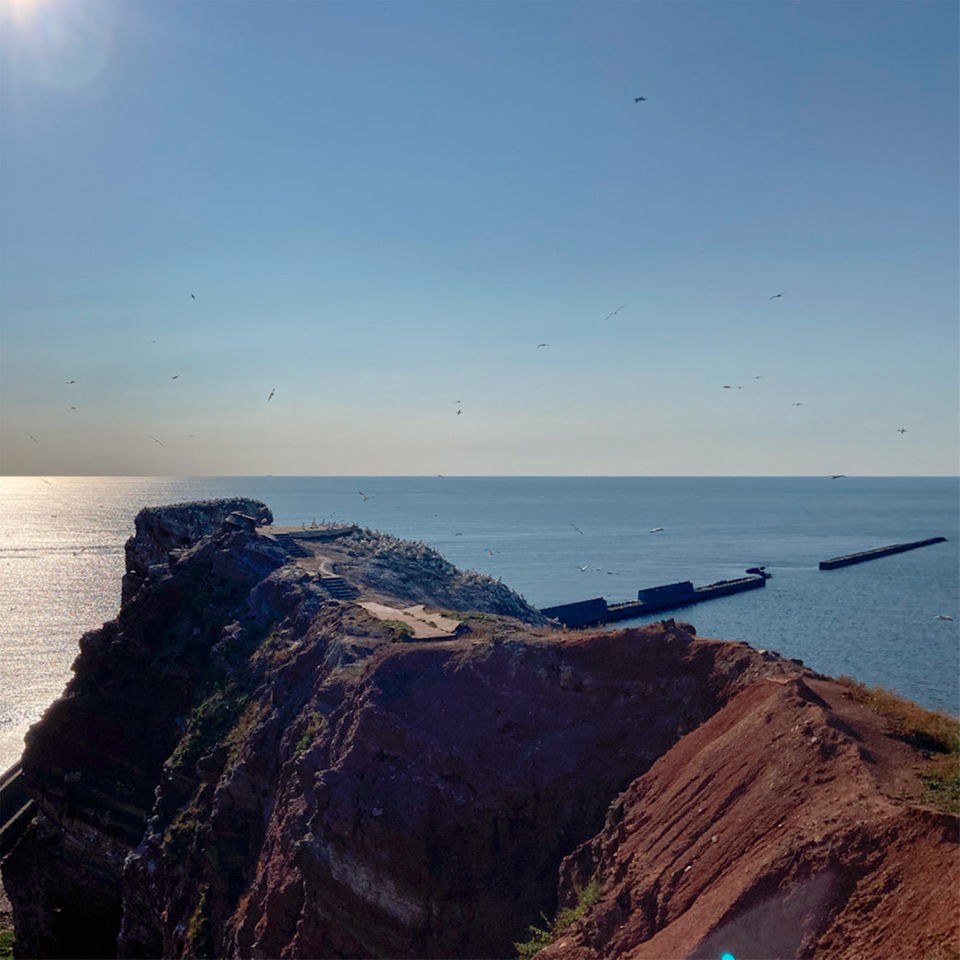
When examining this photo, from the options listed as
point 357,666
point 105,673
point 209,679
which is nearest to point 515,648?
point 357,666

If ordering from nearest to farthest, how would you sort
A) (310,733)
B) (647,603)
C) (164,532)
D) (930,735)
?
(930,735)
(310,733)
(164,532)
(647,603)

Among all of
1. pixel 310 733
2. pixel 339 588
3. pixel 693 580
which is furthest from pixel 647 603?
pixel 310 733

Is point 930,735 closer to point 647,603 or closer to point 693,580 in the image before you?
point 647,603

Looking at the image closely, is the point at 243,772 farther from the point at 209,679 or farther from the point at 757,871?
the point at 757,871

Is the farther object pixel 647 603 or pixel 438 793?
pixel 647 603

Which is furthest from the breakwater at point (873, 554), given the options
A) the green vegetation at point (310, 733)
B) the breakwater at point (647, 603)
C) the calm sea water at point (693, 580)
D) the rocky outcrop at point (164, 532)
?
the green vegetation at point (310, 733)

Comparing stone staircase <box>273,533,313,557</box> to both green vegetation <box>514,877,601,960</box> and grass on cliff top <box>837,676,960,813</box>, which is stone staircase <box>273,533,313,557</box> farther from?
grass on cliff top <box>837,676,960,813</box>

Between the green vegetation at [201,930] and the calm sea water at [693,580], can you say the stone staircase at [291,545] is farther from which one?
the calm sea water at [693,580]
